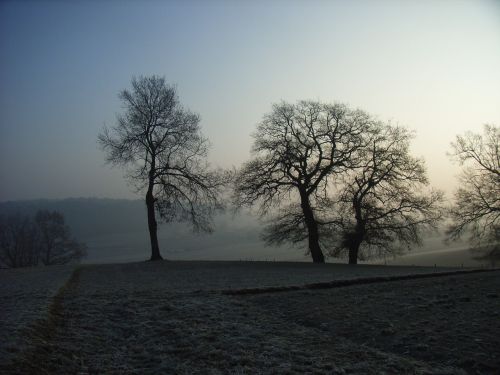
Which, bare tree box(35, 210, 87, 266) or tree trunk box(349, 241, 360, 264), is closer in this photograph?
tree trunk box(349, 241, 360, 264)

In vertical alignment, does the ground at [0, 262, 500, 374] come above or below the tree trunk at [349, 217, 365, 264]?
below

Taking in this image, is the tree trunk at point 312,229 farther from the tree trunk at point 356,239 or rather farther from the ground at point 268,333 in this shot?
the ground at point 268,333

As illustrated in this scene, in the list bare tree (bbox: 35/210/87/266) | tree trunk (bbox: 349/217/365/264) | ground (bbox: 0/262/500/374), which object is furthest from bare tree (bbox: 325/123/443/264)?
bare tree (bbox: 35/210/87/266)

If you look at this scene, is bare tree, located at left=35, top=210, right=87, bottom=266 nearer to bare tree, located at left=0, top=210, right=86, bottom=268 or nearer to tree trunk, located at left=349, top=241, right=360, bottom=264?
bare tree, located at left=0, top=210, right=86, bottom=268

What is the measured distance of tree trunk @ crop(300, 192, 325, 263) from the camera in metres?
37.5

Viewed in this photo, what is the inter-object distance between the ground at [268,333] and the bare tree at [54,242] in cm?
5419

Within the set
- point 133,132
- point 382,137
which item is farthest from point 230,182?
point 382,137

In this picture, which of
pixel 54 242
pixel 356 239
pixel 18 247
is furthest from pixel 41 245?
pixel 356 239

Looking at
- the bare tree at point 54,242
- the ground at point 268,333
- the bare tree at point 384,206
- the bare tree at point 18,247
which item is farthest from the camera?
the bare tree at point 54,242

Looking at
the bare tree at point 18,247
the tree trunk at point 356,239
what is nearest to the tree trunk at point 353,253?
the tree trunk at point 356,239

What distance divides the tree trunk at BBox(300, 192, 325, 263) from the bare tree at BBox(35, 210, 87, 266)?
144 feet

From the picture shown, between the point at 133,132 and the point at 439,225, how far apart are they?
28467 mm

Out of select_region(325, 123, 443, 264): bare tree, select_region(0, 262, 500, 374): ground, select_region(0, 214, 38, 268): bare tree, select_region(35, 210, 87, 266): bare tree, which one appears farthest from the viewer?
select_region(35, 210, 87, 266): bare tree

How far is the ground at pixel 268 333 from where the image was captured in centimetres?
804
